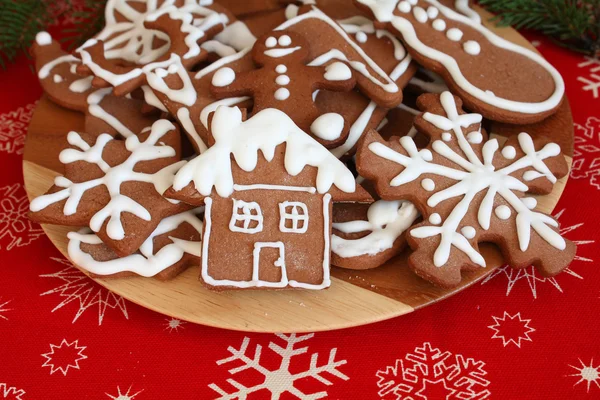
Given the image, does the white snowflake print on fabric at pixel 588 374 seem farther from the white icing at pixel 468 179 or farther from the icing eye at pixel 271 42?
the icing eye at pixel 271 42

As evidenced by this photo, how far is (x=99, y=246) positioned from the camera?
1345mm

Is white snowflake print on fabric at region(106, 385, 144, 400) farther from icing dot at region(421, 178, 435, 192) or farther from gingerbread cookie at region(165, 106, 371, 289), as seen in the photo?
icing dot at region(421, 178, 435, 192)

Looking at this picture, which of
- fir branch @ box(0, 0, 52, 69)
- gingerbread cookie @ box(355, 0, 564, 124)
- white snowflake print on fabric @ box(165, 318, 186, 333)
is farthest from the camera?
fir branch @ box(0, 0, 52, 69)

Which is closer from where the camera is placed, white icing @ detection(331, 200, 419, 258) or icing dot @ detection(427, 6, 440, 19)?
white icing @ detection(331, 200, 419, 258)

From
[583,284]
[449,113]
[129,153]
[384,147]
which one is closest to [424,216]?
[384,147]

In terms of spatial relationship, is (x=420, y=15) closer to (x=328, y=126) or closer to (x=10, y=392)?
(x=328, y=126)

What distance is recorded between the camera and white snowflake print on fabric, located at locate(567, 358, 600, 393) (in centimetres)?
124

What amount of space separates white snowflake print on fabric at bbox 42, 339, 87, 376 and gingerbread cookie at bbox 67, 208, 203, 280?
144 millimetres

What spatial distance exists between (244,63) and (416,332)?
0.70 m

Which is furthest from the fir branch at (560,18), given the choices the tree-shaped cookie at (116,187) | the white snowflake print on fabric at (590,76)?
the tree-shaped cookie at (116,187)

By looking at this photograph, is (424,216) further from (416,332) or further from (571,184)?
(571,184)

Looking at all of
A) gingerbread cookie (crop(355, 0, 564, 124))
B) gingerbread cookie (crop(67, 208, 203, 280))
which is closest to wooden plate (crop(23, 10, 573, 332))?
gingerbread cookie (crop(67, 208, 203, 280))

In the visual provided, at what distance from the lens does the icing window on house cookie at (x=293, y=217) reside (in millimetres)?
1276

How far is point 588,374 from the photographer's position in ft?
4.10
